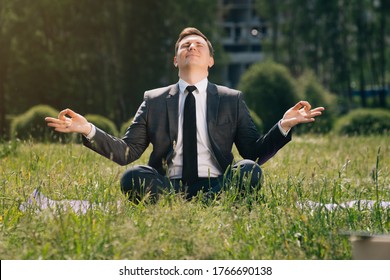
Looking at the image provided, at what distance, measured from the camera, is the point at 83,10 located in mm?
Answer: 29078

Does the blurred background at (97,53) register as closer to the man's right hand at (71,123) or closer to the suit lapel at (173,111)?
the suit lapel at (173,111)

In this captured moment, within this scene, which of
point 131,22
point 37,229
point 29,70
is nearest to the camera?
point 37,229

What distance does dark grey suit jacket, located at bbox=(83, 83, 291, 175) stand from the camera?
6294 millimetres

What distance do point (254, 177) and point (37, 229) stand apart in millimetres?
1768

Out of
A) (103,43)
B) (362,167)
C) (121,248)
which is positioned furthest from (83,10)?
(121,248)

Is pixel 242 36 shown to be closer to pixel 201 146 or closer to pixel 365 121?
pixel 365 121

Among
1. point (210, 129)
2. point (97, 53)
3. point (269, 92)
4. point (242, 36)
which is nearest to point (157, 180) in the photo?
point (210, 129)

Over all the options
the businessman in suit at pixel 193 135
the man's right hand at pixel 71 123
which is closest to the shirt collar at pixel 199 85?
the businessman in suit at pixel 193 135

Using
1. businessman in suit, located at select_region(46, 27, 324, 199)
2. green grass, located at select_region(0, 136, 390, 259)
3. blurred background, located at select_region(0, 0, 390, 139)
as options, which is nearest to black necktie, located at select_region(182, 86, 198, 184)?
businessman in suit, located at select_region(46, 27, 324, 199)

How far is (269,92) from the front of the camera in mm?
21219

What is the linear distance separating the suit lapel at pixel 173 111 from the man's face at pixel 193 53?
0.73 feet

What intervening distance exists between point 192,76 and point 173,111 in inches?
11.2

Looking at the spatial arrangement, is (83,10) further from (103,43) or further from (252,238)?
(252,238)

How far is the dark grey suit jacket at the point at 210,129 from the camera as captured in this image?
6.29 meters
